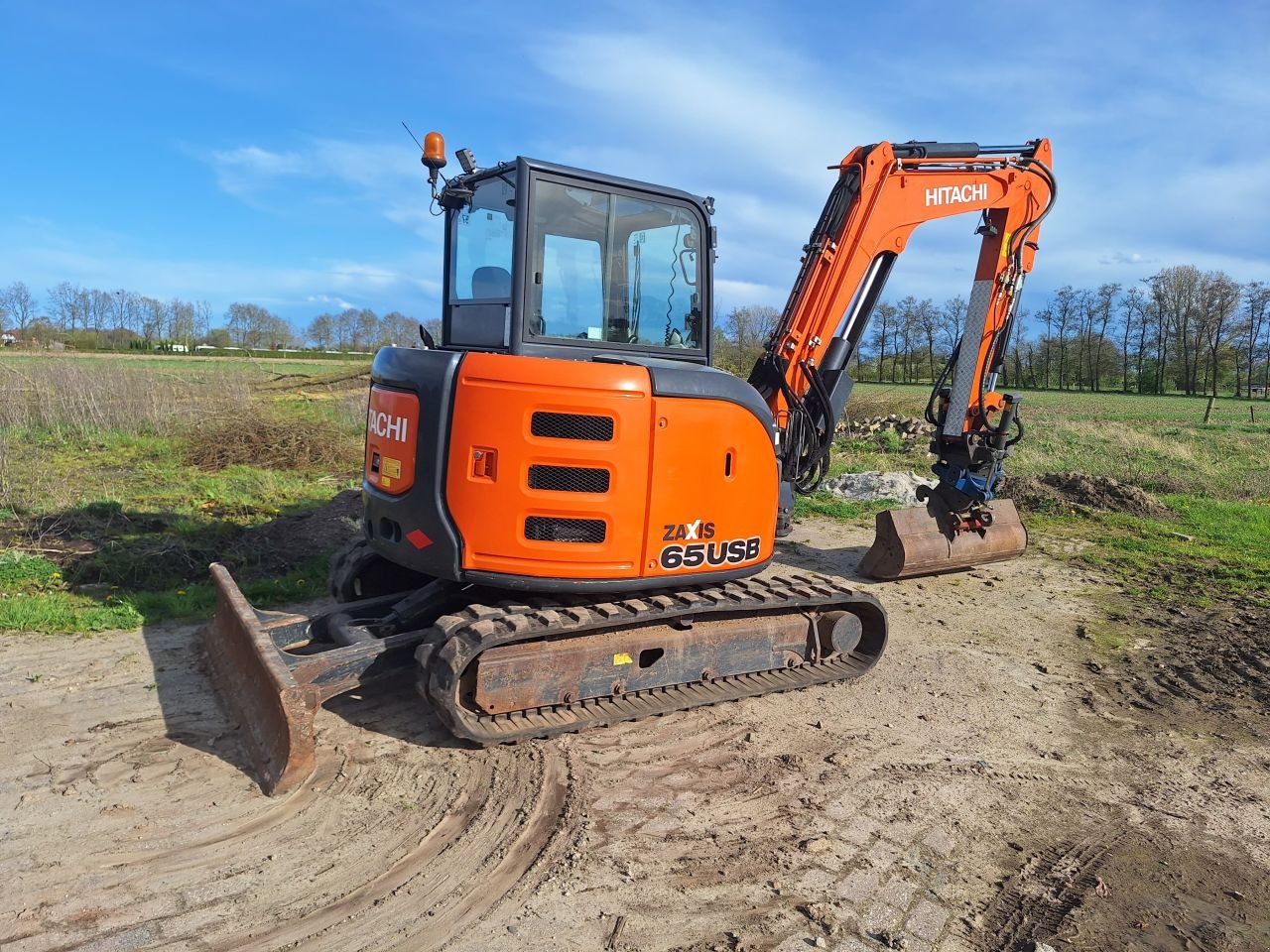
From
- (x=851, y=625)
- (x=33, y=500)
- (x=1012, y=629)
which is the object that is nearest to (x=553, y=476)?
(x=851, y=625)

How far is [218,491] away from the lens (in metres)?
10.7

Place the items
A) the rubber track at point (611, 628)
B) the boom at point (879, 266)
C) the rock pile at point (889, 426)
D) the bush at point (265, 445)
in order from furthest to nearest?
the rock pile at point (889, 426), the bush at point (265, 445), the boom at point (879, 266), the rubber track at point (611, 628)

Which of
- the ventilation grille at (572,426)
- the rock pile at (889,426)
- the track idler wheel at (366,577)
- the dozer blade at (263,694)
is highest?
the ventilation grille at (572,426)

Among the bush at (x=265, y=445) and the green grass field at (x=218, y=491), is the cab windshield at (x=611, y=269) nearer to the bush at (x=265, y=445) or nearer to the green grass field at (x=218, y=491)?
the green grass field at (x=218, y=491)

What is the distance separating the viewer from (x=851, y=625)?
5.81 meters

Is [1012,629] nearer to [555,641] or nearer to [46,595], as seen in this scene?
[555,641]

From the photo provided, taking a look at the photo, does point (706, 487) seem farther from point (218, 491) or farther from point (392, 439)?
point (218, 491)

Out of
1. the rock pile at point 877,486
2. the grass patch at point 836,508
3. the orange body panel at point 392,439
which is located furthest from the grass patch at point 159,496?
the rock pile at point 877,486

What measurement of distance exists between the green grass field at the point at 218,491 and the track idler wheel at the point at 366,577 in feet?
4.19

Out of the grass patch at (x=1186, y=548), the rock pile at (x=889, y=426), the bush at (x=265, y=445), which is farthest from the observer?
the rock pile at (x=889, y=426)

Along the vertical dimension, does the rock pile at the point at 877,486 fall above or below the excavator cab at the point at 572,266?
below

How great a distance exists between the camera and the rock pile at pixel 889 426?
64.6 ft

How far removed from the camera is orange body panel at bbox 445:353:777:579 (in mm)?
4449

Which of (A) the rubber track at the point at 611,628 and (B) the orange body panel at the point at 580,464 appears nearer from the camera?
(A) the rubber track at the point at 611,628
